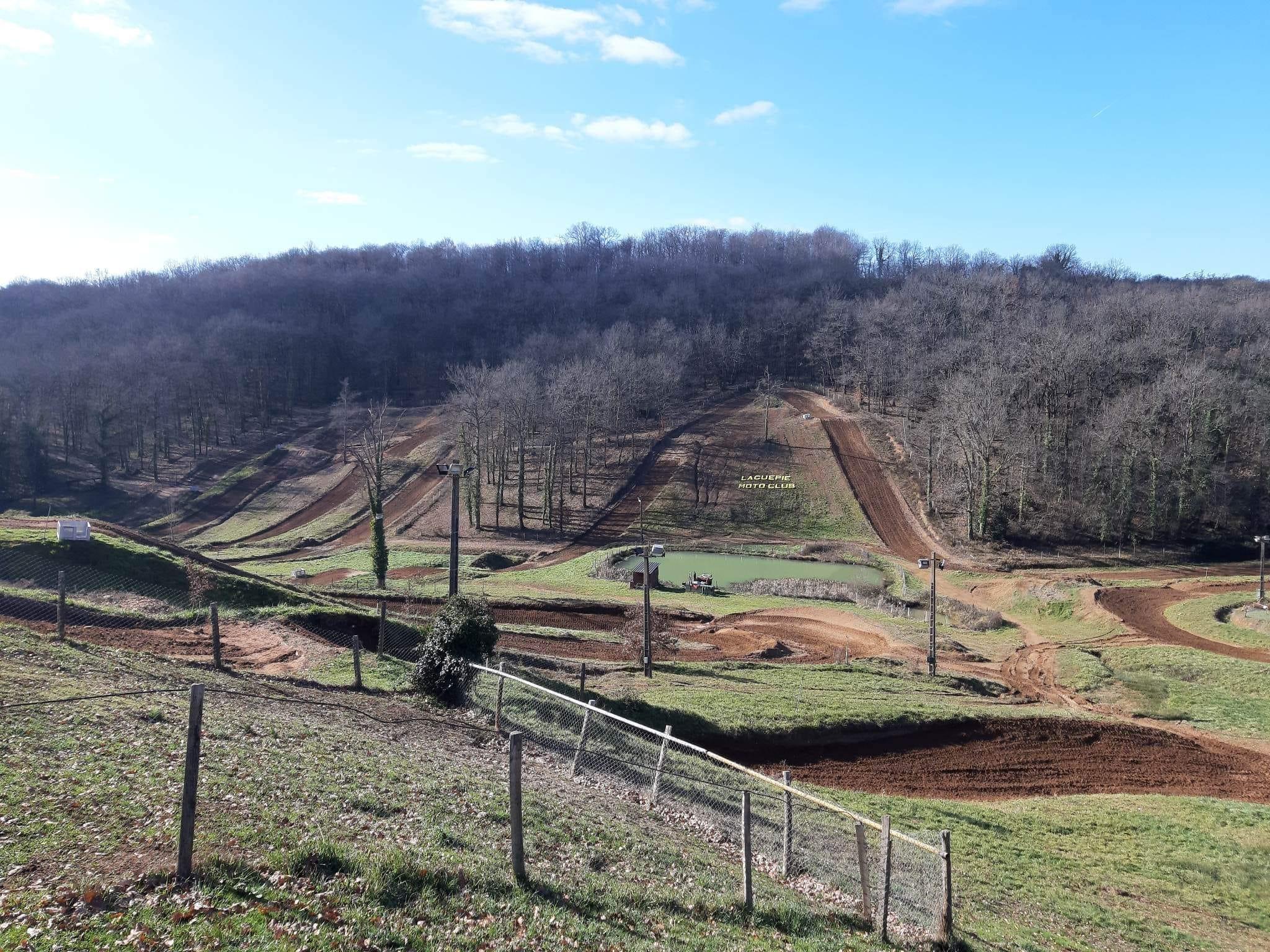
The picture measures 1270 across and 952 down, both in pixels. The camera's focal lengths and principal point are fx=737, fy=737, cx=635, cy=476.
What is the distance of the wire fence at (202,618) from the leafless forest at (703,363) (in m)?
41.3

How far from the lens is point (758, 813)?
1404 cm

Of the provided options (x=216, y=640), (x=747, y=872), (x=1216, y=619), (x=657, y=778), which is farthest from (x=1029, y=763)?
(x=1216, y=619)

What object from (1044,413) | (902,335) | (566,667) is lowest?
(566,667)

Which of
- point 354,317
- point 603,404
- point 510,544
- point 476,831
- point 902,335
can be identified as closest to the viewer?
point 476,831

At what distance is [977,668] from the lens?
3344 centimetres

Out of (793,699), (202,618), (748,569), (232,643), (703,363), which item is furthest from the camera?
(703,363)

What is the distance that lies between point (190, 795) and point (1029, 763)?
74.7 feet

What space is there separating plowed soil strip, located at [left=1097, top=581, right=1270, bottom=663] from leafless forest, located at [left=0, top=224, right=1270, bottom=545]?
14.0 meters

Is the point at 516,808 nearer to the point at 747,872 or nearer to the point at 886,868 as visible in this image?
the point at 747,872

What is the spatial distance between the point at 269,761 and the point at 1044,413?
81.1 m

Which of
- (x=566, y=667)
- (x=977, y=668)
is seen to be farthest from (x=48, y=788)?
(x=977, y=668)

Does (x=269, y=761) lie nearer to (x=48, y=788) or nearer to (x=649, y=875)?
(x=48, y=788)

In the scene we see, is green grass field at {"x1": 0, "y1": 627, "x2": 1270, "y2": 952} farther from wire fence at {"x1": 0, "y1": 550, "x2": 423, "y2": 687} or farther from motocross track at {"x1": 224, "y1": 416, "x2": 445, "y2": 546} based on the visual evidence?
motocross track at {"x1": 224, "y1": 416, "x2": 445, "y2": 546}

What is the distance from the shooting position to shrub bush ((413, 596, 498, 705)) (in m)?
17.4
